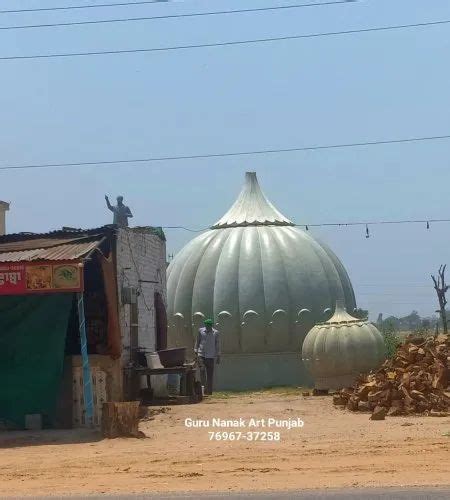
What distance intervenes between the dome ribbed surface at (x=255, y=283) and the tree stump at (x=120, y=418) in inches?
662

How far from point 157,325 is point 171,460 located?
38.0 ft

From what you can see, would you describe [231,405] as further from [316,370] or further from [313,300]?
[313,300]

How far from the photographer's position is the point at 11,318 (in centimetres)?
1608

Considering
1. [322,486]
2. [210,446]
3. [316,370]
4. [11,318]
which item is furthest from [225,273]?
[322,486]

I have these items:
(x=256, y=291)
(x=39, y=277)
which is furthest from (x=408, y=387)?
(x=256, y=291)

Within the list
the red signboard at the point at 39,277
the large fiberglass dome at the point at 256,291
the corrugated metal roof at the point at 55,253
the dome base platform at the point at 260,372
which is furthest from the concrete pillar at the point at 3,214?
the red signboard at the point at 39,277

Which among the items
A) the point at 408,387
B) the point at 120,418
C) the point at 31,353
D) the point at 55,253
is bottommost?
the point at 120,418

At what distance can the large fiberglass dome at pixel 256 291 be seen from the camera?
30812 millimetres

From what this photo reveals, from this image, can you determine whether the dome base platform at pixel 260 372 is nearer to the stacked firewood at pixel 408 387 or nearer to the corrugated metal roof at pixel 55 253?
the stacked firewood at pixel 408 387

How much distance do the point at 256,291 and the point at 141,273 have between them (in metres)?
10.6

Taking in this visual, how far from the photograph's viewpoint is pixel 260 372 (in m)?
30.8

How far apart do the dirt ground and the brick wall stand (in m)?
3.16

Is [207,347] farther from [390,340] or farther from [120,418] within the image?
[390,340]

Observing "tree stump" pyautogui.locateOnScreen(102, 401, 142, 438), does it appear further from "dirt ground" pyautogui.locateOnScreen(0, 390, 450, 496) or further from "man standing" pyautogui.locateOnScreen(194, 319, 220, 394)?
"man standing" pyautogui.locateOnScreen(194, 319, 220, 394)
